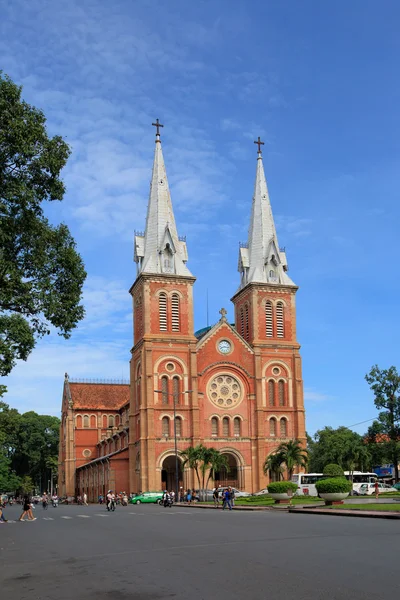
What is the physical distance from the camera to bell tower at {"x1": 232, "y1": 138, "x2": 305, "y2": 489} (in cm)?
7112

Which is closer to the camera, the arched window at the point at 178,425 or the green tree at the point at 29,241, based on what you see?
the green tree at the point at 29,241

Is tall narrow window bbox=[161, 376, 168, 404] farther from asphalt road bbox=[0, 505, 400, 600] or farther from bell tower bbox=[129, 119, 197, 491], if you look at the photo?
asphalt road bbox=[0, 505, 400, 600]

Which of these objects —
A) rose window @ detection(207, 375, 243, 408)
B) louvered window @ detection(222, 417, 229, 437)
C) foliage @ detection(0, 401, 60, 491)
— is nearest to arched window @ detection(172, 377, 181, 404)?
rose window @ detection(207, 375, 243, 408)

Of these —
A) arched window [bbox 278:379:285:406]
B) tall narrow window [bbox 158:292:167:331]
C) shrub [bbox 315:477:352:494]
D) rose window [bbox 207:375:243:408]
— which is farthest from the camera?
arched window [bbox 278:379:285:406]

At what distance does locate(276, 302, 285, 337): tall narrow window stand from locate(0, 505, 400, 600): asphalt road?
53.1m

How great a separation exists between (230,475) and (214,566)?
57.9 meters

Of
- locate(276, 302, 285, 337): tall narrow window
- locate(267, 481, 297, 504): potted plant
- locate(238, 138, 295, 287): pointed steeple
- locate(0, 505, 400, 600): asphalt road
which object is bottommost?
locate(267, 481, 297, 504): potted plant

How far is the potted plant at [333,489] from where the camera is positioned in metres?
34.6

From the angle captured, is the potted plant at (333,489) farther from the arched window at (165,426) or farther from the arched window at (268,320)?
the arched window at (268,320)

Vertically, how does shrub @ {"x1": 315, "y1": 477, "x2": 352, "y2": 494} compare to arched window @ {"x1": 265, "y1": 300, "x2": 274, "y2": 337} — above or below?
below

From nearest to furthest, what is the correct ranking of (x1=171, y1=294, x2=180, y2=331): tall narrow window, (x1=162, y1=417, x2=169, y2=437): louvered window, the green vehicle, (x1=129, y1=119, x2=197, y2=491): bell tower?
1. the green vehicle
2. (x1=129, y1=119, x2=197, y2=491): bell tower
3. (x1=162, y1=417, x2=169, y2=437): louvered window
4. (x1=171, y1=294, x2=180, y2=331): tall narrow window

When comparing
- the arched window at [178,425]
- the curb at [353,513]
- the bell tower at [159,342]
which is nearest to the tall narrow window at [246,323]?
the bell tower at [159,342]

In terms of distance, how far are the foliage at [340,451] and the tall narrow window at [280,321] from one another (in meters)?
13.4

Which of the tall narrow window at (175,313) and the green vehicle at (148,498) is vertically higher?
the tall narrow window at (175,313)
